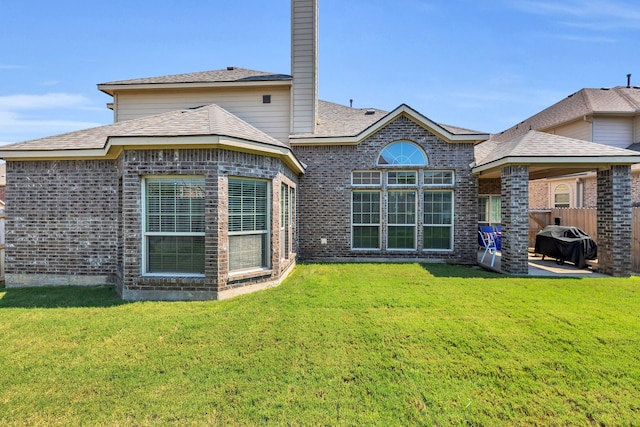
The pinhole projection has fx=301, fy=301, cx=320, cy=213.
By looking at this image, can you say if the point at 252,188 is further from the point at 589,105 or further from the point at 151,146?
the point at 589,105

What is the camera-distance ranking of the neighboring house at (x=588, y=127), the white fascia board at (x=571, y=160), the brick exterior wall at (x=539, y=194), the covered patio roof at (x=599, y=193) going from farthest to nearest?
1. the brick exterior wall at (x=539, y=194)
2. the neighboring house at (x=588, y=127)
3. the covered patio roof at (x=599, y=193)
4. the white fascia board at (x=571, y=160)

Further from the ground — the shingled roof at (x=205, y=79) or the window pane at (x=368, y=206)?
the shingled roof at (x=205, y=79)

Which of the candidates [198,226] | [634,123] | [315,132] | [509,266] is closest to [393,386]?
[198,226]

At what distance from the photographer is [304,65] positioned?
33.0ft

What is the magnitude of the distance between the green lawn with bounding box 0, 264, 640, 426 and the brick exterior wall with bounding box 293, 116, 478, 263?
3.69 m

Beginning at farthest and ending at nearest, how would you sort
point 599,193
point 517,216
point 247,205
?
point 599,193 → point 517,216 → point 247,205

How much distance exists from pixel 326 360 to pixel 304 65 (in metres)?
9.35

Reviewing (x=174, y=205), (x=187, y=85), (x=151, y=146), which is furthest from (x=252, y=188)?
(x=187, y=85)

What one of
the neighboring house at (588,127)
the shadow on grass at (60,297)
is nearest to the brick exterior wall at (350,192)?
the shadow on grass at (60,297)

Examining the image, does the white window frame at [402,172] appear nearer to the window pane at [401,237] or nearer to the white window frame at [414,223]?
the white window frame at [414,223]

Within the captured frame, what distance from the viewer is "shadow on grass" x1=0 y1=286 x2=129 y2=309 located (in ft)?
18.1

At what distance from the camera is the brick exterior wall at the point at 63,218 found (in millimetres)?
6832

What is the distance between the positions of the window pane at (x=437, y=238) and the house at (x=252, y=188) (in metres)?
0.05

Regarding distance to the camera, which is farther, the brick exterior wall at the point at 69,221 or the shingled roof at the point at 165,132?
the brick exterior wall at the point at 69,221
